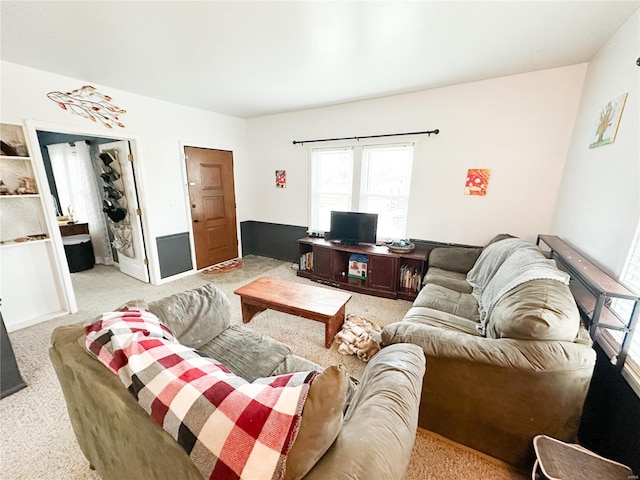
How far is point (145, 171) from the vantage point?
3.36 m

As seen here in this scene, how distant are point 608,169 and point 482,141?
4.40ft

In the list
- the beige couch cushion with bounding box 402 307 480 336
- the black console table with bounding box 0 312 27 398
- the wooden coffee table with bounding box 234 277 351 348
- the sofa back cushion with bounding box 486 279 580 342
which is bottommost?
the black console table with bounding box 0 312 27 398

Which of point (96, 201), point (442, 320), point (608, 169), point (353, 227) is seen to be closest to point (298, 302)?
point (442, 320)

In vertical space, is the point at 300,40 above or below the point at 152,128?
above

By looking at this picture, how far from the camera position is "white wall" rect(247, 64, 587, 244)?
103 inches

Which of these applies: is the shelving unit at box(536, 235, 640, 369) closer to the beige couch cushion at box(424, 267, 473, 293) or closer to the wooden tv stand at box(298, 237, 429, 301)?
the beige couch cushion at box(424, 267, 473, 293)

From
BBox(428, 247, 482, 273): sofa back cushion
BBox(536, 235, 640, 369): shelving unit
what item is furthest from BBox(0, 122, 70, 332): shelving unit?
BBox(536, 235, 640, 369): shelving unit

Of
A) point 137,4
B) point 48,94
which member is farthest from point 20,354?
point 137,4

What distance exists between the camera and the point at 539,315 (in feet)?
4.03

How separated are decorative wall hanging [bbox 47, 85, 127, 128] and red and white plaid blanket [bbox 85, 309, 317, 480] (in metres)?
3.10

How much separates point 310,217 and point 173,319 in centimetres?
297

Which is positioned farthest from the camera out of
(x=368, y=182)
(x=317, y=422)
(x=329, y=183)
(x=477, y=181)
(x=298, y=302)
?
(x=329, y=183)

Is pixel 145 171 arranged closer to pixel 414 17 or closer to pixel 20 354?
pixel 20 354

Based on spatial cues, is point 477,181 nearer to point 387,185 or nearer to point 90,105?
point 387,185
